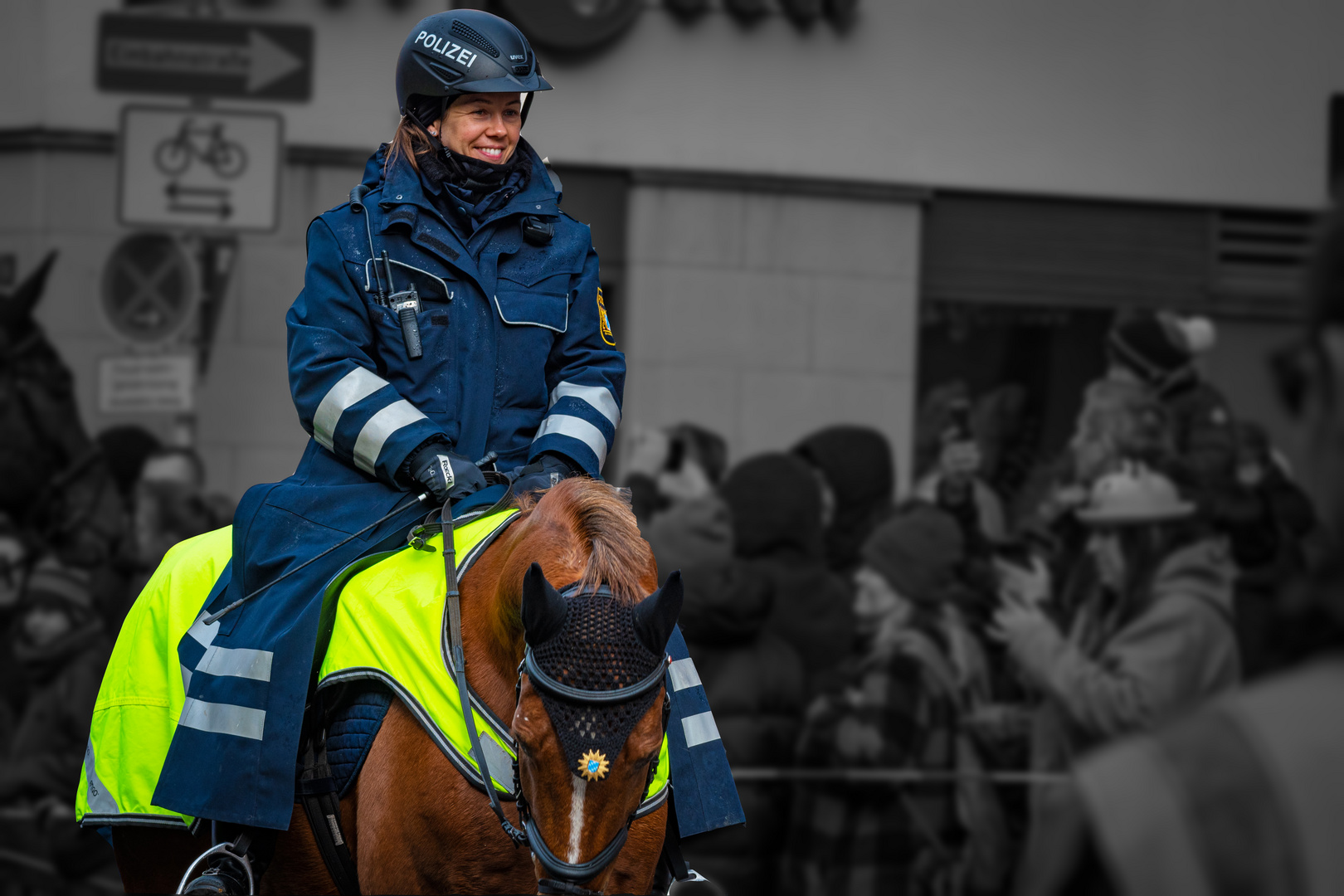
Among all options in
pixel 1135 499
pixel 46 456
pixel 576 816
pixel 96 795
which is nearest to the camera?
pixel 576 816

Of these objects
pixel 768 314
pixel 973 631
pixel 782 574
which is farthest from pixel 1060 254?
pixel 973 631

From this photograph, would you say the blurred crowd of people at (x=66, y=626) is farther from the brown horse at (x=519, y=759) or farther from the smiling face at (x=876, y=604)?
the brown horse at (x=519, y=759)

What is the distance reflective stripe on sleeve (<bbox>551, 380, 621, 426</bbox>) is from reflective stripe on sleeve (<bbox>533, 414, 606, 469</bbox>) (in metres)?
0.09

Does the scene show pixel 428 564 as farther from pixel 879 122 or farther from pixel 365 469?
pixel 879 122

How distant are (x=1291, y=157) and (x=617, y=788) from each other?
1099 cm

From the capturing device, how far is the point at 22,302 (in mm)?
11211

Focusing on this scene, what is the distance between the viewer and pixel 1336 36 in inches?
510

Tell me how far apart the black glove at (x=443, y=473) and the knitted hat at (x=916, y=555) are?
3654 millimetres

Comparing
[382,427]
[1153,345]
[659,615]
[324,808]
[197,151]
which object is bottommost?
[324,808]

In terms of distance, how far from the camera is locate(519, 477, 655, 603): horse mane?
3.84 meters

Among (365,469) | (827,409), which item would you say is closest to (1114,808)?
(365,469)

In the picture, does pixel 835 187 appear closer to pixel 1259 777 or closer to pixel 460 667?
pixel 460 667

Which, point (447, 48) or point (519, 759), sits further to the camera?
point (447, 48)

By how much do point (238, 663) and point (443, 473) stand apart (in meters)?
0.72
